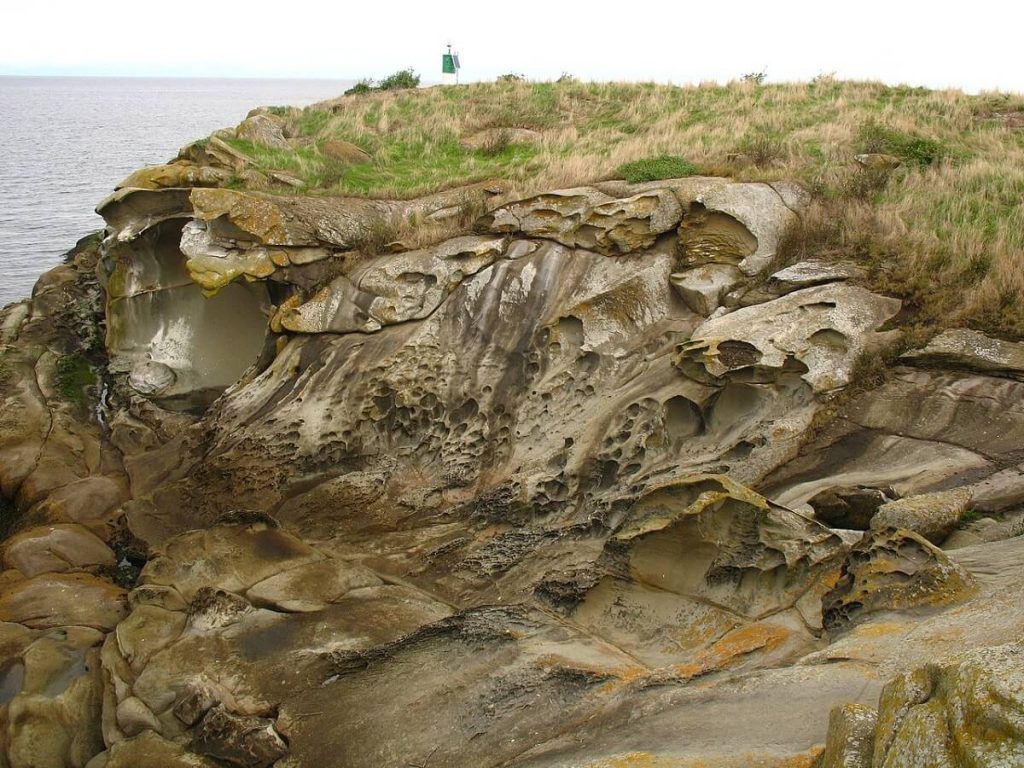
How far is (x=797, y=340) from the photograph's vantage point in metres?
10.4

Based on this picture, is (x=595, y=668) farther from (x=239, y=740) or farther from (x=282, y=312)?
(x=282, y=312)

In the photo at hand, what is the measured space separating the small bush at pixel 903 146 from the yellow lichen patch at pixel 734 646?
10889mm

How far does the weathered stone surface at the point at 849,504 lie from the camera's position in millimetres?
8500

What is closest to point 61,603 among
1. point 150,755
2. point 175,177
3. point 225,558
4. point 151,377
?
point 225,558

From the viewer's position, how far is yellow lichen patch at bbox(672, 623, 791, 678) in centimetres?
689

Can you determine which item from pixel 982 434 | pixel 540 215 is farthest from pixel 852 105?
pixel 982 434

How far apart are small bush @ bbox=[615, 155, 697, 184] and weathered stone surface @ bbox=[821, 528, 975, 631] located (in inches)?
346

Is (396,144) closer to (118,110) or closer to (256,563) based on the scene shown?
(256,563)

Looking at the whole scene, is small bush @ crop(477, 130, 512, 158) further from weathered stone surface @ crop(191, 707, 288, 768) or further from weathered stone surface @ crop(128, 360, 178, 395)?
weathered stone surface @ crop(191, 707, 288, 768)

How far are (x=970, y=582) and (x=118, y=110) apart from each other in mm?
119333

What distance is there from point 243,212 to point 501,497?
7084 mm

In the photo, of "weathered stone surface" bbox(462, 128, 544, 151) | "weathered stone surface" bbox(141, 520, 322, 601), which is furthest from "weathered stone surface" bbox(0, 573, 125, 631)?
"weathered stone surface" bbox(462, 128, 544, 151)

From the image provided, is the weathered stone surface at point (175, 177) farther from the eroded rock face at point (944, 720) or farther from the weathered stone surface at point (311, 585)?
the eroded rock face at point (944, 720)

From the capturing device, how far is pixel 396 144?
68.5ft
